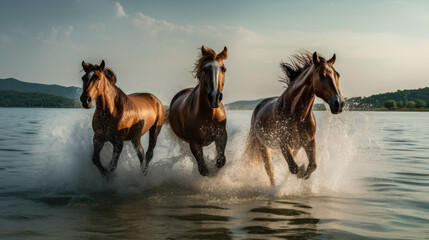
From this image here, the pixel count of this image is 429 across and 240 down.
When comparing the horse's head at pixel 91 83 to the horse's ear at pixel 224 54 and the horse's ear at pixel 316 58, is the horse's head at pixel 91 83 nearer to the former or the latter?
the horse's ear at pixel 224 54

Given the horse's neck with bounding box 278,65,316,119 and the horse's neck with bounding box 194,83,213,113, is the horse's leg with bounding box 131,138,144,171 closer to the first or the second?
the horse's neck with bounding box 194,83,213,113

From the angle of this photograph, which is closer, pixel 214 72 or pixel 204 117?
pixel 214 72

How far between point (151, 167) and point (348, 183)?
398cm

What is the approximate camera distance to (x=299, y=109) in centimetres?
692

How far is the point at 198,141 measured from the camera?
25.0ft

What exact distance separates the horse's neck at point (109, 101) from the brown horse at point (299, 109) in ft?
8.42

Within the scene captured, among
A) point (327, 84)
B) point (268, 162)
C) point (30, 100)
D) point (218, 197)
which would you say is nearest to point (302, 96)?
point (327, 84)

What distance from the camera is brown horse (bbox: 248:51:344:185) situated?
6.38 m

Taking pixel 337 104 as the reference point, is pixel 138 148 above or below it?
below

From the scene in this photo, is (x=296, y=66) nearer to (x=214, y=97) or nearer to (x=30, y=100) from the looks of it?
(x=214, y=97)

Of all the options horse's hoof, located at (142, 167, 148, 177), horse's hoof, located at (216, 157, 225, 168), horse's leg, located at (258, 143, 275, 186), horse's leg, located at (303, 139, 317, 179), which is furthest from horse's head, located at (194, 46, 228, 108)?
horse's hoof, located at (142, 167, 148, 177)

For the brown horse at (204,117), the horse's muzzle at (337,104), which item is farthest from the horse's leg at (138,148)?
the horse's muzzle at (337,104)

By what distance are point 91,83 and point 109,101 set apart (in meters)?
0.62

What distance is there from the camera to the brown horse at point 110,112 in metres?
7.32
